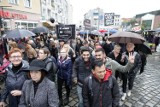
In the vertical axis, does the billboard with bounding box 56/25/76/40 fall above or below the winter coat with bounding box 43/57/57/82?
above

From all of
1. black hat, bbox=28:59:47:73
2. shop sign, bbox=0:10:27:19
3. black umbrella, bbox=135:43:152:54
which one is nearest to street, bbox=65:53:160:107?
black umbrella, bbox=135:43:152:54

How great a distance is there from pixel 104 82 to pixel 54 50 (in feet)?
16.3

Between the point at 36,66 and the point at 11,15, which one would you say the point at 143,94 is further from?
the point at 11,15

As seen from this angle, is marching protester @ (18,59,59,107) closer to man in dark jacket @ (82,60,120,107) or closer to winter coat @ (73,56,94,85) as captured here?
man in dark jacket @ (82,60,120,107)

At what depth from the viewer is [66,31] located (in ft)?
23.1

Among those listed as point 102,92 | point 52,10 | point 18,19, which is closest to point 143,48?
point 102,92

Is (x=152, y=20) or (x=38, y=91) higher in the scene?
(x=152, y=20)

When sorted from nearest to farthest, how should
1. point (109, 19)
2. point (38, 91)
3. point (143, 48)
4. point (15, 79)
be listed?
1. point (38, 91)
2. point (15, 79)
3. point (143, 48)
4. point (109, 19)

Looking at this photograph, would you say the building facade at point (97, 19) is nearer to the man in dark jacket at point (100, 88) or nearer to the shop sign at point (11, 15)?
the shop sign at point (11, 15)

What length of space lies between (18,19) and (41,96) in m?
16.3

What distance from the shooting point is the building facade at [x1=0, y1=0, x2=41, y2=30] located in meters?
14.3

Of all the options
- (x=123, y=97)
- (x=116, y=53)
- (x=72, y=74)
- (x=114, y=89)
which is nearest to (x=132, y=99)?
(x=123, y=97)

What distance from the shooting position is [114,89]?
2.69m

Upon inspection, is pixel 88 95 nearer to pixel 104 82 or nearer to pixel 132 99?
pixel 104 82
